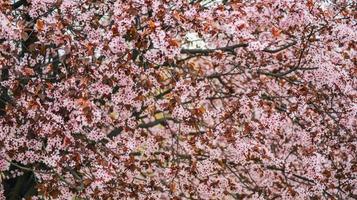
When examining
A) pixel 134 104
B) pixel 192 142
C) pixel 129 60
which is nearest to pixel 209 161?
pixel 192 142

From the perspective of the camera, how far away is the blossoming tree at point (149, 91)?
22.5 feet

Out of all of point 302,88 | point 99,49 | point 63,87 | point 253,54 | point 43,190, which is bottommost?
point 43,190

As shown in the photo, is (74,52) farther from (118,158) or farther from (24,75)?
(118,158)

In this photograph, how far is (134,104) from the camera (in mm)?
7742

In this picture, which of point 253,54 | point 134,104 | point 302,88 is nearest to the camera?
point 134,104

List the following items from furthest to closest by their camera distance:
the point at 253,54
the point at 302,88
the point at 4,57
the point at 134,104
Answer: the point at 253,54 < the point at 302,88 < the point at 134,104 < the point at 4,57

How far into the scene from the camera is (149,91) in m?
7.77

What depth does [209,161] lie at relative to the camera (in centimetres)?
819

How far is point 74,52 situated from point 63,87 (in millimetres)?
465

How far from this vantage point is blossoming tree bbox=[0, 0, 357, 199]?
6852mm

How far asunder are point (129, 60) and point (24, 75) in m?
1.32

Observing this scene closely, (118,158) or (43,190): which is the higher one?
(118,158)

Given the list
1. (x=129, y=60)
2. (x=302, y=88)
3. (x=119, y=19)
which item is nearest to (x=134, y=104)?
(x=129, y=60)

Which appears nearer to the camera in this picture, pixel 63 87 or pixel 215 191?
pixel 63 87
